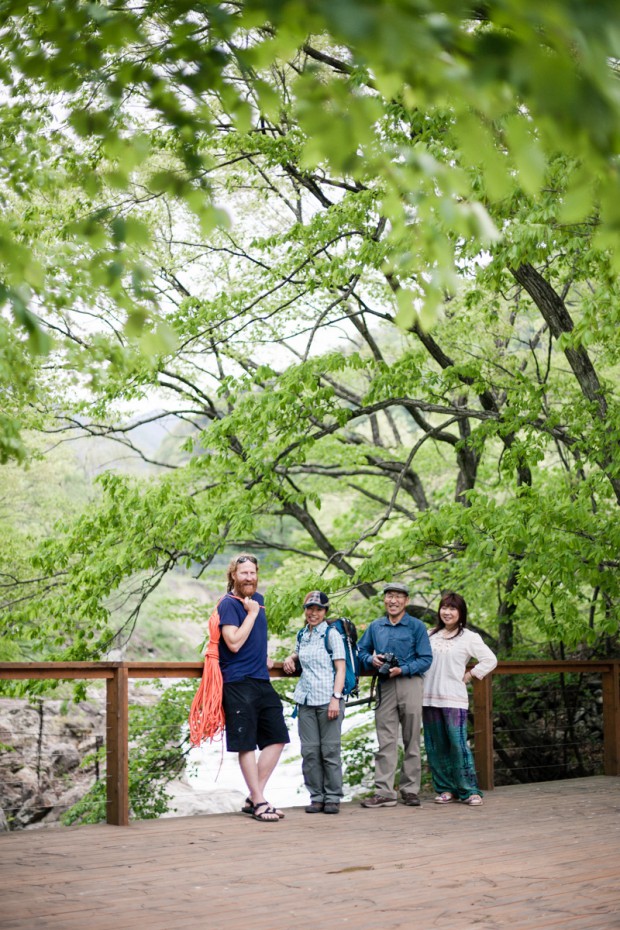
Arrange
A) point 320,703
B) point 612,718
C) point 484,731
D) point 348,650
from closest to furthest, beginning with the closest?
point 320,703, point 348,650, point 484,731, point 612,718

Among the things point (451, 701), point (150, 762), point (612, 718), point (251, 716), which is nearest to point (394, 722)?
point (451, 701)

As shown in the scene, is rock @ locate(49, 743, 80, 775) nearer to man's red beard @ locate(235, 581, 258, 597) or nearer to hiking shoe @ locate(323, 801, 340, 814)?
hiking shoe @ locate(323, 801, 340, 814)

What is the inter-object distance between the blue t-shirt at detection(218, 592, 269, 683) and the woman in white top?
1.35 m

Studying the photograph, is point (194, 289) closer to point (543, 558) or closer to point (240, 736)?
point (543, 558)

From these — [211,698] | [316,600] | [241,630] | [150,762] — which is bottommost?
[150,762]

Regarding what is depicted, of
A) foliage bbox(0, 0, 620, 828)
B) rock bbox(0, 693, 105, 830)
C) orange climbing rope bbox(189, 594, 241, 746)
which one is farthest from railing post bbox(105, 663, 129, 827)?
rock bbox(0, 693, 105, 830)

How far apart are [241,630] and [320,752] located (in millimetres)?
1057

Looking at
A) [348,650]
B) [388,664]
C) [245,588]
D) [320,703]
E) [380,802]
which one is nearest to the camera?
[245,588]

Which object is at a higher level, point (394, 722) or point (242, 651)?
point (242, 651)

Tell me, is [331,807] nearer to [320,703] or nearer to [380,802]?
[380,802]

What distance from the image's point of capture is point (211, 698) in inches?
236

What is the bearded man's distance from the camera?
5.96 metres

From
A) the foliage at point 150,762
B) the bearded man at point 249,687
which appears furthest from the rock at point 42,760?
the bearded man at point 249,687

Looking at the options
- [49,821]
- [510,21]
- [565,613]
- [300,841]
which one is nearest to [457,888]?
[300,841]
